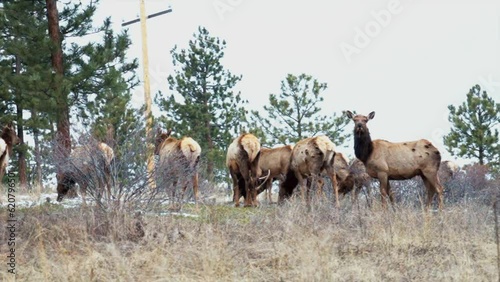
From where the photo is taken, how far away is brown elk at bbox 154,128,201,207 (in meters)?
12.4

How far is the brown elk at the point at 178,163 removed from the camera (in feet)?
40.8

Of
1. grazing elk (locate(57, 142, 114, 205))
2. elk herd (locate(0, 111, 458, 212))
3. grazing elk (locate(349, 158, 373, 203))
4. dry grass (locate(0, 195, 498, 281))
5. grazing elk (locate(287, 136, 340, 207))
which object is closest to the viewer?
dry grass (locate(0, 195, 498, 281))

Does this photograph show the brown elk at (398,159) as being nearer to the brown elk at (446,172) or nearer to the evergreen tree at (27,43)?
the brown elk at (446,172)

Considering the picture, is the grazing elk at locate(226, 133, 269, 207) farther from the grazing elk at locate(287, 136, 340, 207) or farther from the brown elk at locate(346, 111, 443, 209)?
the brown elk at locate(346, 111, 443, 209)

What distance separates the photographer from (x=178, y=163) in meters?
13.5

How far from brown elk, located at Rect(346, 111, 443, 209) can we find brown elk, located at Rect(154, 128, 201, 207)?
12.1 feet

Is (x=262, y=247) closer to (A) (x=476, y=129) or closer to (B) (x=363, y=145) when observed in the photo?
(B) (x=363, y=145)

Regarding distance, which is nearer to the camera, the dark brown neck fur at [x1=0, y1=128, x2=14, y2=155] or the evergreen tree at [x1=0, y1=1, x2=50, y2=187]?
the dark brown neck fur at [x1=0, y1=128, x2=14, y2=155]

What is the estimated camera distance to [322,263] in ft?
26.8

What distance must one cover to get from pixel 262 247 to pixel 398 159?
7.11 metres

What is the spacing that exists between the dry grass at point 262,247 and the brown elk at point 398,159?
3792mm

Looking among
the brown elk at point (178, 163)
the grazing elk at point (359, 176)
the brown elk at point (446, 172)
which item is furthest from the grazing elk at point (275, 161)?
the brown elk at point (446, 172)

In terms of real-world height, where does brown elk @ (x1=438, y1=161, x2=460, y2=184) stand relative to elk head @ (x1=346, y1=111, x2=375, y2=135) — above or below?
below

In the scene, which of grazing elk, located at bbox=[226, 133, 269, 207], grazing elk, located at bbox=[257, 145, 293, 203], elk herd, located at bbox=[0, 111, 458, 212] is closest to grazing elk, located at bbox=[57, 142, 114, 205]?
elk herd, located at bbox=[0, 111, 458, 212]
